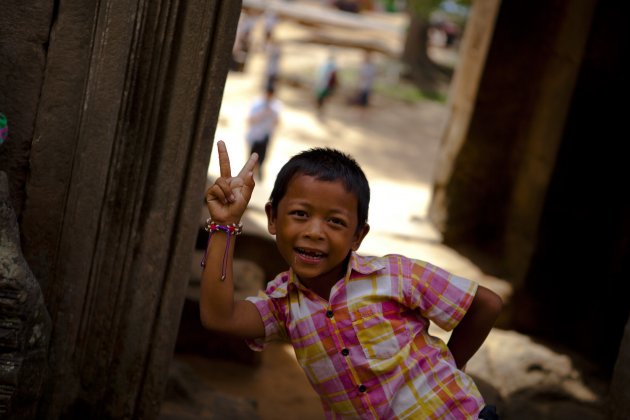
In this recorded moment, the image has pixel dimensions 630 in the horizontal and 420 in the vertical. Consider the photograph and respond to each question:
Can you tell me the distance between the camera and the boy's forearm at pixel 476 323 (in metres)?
2.51

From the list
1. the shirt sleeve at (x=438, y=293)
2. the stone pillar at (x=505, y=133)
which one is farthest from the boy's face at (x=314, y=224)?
the stone pillar at (x=505, y=133)

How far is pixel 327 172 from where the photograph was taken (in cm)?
237

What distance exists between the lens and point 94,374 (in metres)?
3.46

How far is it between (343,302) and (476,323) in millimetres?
407

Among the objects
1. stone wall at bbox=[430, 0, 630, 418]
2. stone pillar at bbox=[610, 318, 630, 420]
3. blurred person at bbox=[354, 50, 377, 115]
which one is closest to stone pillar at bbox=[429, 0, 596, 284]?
stone wall at bbox=[430, 0, 630, 418]

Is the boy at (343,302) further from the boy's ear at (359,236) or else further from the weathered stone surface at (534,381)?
the weathered stone surface at (534,381)

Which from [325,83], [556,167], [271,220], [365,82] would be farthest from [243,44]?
[271,220]

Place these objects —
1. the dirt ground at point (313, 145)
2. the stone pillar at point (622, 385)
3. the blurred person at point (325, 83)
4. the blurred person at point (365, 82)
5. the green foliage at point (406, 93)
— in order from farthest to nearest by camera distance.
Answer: the green foliage at point (406, 93) < the blurred person at point (365, 82) < the blurred person at point (325, 83) < the dirt ground at point (313, 145) < the stone pillar at point (622, 385)

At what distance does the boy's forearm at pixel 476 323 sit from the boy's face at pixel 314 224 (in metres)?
0.43

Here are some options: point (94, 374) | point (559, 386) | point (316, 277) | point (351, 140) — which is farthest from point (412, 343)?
point (351, 140)

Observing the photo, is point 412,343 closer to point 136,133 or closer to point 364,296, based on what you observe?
point 364,296

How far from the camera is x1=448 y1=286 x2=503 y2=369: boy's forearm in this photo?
8.24 feet

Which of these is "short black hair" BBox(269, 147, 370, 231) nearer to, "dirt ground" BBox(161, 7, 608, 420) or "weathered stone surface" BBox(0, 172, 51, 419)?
"weathered stone surface" BBox(0, 172, 51, 419)

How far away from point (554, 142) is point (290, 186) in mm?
4992
